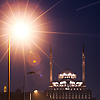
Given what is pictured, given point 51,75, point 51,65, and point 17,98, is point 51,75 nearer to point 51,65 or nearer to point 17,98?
point 51,65

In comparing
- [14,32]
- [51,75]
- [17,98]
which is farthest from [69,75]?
[14,32]

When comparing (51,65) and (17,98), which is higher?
(51,65)

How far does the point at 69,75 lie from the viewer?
19938 cm

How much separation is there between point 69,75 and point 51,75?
1221cm

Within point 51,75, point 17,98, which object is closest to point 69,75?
point 51,75

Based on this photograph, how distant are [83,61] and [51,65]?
2155 centimetres

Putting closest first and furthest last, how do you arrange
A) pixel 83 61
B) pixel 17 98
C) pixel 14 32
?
pixel 14 32 → pixel 17 98 → pixel 83 61

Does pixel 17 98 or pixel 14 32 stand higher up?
pixel 14 32

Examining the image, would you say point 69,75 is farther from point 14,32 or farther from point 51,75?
point 14,32

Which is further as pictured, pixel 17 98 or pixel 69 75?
pixel 69 75

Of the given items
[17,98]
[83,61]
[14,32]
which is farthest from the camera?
[83,61]

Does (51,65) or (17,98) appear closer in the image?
(17,98)

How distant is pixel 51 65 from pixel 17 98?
3336 inches

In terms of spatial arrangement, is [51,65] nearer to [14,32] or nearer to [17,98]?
[17,98]
